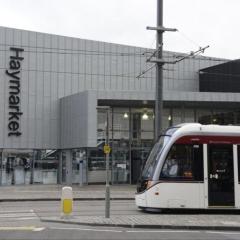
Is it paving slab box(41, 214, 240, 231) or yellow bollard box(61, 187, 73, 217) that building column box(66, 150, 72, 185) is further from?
paving slab box(41, 214, 240, 231)

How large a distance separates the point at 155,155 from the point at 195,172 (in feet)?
4.89

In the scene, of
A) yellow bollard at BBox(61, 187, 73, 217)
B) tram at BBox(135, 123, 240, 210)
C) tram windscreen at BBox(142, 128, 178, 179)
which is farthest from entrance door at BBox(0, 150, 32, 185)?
yellow bollard at BBox(61, 187, 73, 217)

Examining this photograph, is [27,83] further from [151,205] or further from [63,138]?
[151,205]

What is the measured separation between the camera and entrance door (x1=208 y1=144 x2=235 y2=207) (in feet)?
69.4

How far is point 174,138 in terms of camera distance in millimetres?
21203

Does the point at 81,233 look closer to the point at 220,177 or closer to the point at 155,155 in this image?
the point at 155,155

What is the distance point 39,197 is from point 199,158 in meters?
12.2

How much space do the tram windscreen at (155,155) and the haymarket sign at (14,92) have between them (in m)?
24.5

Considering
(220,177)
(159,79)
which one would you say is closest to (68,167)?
(159,79)

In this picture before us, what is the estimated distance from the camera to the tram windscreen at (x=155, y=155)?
841 inches

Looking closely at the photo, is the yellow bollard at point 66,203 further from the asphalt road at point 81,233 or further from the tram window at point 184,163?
the tram window at point 184,163

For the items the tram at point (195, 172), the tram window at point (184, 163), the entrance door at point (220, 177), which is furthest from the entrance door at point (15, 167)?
the entrance door at point (220, 177)

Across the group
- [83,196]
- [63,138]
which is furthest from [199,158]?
[63,138]

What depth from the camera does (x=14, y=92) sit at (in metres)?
45.1
